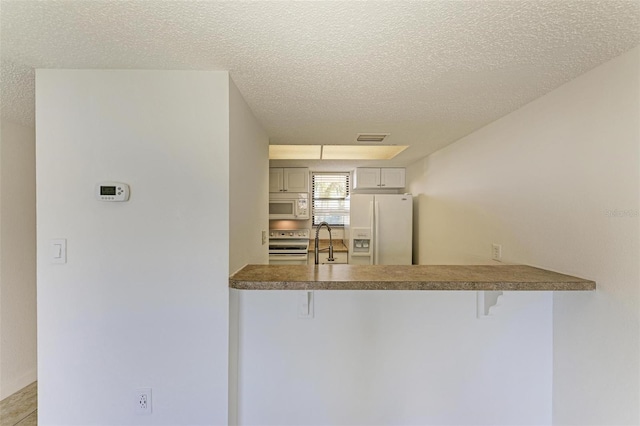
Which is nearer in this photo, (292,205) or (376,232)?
(376,232)

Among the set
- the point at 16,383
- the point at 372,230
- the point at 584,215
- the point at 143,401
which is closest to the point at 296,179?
the point at 372,230

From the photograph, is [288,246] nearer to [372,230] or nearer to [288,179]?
[288,179]

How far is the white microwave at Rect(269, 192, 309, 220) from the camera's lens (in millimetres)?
4059

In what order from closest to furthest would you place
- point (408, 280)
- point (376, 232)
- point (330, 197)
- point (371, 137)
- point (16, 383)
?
point (408, 280), point (16, 383), point (371, 137), point (376, 232), point (330, 197)

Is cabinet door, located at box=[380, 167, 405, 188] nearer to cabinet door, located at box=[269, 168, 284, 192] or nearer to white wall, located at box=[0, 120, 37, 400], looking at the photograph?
cabinet door, located at box=[269, 168, 284, 192]

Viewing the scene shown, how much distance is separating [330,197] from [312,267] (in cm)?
296

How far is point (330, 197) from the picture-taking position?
449 cm

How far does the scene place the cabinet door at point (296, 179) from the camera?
4055 millimetres

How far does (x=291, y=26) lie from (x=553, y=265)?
1.78 metres

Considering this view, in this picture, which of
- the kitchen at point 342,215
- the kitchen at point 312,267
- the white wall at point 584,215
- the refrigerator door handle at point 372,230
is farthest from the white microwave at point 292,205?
the white wall at point 584,215

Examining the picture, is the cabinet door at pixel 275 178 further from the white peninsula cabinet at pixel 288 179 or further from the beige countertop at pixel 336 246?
the beige countertop at pixel 336 246

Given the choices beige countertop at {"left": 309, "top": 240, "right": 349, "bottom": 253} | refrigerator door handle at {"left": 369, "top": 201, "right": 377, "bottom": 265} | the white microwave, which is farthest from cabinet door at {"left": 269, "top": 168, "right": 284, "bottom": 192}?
refrigerator door handle at {"left": 369, "top": 201, "right": 377, "bottom": 265}

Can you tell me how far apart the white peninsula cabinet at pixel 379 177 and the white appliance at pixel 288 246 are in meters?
1.16

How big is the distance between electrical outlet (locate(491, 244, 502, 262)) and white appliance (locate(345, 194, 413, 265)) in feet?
5.02
